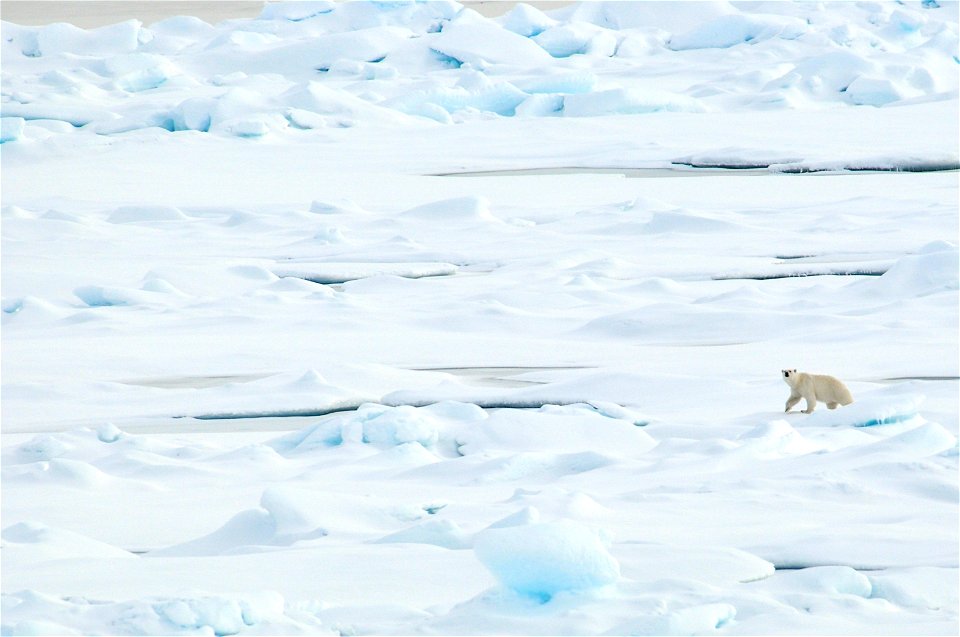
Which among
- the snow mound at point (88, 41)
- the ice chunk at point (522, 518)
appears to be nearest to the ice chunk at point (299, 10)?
the snow mound at point (88, 41)

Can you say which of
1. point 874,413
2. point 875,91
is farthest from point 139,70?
point 874,413

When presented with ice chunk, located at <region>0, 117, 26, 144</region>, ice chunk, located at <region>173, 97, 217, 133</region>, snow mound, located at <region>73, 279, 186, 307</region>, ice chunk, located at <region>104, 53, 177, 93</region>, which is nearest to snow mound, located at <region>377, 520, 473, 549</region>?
snow mound, located at <region>73, 279, 186, 307</region>

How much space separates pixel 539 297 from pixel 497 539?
4.71 metres

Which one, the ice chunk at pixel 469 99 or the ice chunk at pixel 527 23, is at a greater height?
the ice chunk at pixel 527 23

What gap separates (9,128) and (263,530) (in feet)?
38.5

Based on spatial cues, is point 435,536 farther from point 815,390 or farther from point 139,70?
point 139,70

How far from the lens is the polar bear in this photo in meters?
4.88

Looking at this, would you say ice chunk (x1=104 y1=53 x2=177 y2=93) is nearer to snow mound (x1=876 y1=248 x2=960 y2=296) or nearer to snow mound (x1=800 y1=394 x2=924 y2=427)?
snow mound (x1=876 y1=248 x2=960 y2=296)

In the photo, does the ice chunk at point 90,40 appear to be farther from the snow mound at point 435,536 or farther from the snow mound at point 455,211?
the snow mound at point 435,536

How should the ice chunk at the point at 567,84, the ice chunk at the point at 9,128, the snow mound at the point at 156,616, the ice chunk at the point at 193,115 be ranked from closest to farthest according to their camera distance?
the snow mound at the point at 156,616
the ice chunk at the point at 9,128
the ice chunk at the point at 193,115
the ice chunk at the point at 567,84

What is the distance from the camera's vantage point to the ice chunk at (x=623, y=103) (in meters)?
16.4

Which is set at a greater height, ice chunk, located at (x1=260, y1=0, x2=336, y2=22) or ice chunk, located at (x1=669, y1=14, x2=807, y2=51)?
ice chunk, located at (x1=669, y1=14, x2=807, y2=51)

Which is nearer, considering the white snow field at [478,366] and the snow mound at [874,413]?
the white snow field at [478,366]

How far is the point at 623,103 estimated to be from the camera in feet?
54.0
